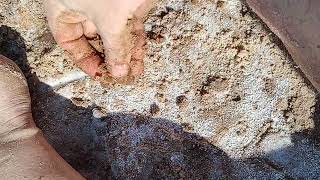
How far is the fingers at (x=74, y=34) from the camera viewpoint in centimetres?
173

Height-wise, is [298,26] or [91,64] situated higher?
[298,26]

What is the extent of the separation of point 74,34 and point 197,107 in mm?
424

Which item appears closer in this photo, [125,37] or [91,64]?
[125,37]

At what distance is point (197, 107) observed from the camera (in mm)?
1791

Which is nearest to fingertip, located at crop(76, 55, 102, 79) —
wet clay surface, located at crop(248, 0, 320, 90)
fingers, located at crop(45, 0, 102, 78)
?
fingers, located at crop(45, 0, 102, 78)

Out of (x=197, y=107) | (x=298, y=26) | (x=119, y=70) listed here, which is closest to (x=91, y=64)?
(x=119, y=70)


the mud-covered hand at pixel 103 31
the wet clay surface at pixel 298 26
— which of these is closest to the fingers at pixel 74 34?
the mud-covered hand at pixel 103 31

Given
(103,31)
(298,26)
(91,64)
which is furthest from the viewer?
(91,64)

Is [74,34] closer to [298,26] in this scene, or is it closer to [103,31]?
[103,31]

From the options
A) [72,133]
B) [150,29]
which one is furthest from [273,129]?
[72,133]

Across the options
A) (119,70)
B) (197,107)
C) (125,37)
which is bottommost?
(197,107)

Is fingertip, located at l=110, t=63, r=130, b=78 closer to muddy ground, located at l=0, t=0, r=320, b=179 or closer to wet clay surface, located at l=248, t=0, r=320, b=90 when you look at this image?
muddy ground, located at l=0, t=0, r=320, b=179

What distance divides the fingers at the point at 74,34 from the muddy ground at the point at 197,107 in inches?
3.3

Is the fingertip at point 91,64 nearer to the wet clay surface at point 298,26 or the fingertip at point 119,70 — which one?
the fingertip at point 119,70
